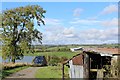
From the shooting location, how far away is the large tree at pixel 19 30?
148ft

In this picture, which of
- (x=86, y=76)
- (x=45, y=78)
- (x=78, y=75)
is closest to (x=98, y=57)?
(x=78, y=75)

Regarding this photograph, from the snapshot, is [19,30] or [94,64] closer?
[94,64]

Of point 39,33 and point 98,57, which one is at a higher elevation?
point 39,33

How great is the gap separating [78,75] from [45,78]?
7.96 meters

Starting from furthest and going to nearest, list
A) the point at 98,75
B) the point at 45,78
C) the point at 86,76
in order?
the point at 45,78 → the point at 98,75 → the point at 86,76

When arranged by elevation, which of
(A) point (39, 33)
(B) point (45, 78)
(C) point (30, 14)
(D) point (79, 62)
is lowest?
(B) point (45, 78)

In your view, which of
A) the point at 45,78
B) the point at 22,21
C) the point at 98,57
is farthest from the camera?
the point at 22,21

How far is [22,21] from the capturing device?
4509cm

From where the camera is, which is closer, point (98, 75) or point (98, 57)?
point (98, 75)

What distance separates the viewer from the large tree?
45062mm

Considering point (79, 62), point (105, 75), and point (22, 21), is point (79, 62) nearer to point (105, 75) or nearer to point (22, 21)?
point (105, 75)

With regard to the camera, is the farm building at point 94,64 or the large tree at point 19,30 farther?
the large tree at point 19,30

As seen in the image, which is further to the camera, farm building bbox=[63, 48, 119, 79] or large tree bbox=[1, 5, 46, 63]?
large tree bbox=[1, 5, 46, 63]

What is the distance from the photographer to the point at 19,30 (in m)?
45.7
